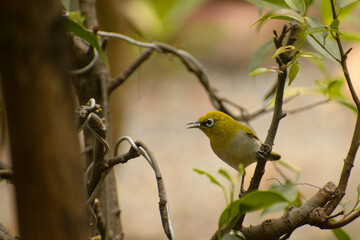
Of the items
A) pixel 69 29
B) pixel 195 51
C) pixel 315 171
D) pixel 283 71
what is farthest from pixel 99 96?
pixel 195 51

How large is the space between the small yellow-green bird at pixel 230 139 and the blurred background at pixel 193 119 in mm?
1517

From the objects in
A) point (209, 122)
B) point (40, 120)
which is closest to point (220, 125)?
point (209, 122)

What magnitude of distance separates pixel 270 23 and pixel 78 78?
5461mm

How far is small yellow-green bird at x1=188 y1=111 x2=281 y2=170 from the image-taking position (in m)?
1.26

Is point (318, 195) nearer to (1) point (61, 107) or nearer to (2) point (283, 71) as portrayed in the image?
(2) point (283, 71)

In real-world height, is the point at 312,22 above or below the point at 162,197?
above

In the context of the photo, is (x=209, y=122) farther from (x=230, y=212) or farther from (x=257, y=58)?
(x=230, y=212)

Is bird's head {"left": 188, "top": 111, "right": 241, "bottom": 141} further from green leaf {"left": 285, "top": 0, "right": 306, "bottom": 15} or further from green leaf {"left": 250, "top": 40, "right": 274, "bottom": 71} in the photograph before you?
green leaf {"left": 285, "top": 0, "right": 306, "bottom": 15}

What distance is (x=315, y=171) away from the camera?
4082 mm

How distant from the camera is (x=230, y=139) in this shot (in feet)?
4.28

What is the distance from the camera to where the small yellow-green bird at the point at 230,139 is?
126 centimetres

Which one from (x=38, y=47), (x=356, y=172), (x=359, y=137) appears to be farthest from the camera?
(x=356, y=172)

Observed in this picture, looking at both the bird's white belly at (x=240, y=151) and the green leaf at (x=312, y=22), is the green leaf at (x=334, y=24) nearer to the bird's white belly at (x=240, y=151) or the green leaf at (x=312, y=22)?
the green leaf at (x=312, y=22)

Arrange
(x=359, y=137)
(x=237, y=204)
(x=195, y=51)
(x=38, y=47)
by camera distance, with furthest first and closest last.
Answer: (x=195, y=51) < (x=359, y=137) < (x=237, y=204) < (x=38, y=47)
